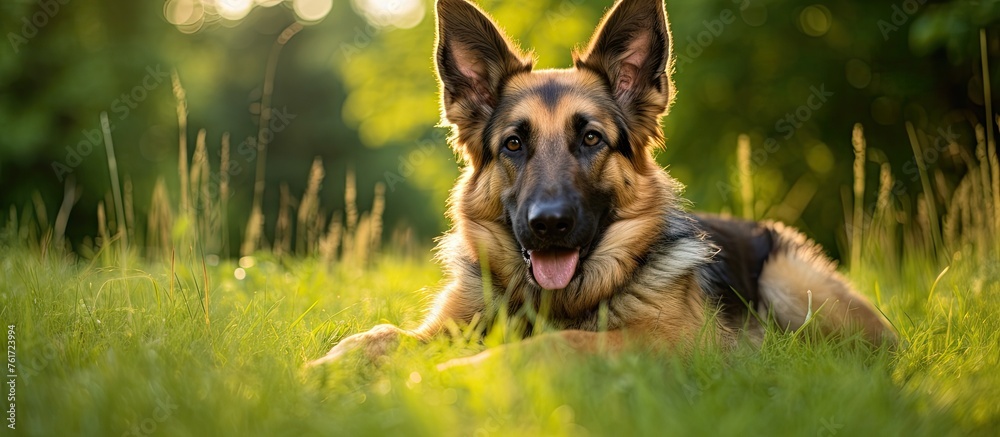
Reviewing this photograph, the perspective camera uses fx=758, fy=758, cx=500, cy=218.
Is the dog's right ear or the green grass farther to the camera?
the dog's right ear

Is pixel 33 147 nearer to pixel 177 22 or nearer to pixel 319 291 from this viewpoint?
pixel 177 22

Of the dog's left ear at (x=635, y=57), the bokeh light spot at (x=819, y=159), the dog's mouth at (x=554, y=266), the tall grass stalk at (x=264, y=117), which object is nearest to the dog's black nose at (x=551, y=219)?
the dog's mouth at (x=554, y=266)

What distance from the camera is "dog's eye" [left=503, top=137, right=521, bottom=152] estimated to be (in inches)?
160

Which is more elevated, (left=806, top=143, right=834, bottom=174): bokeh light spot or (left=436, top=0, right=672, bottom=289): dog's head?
(left=436, top=0, right=672, bottom=289): dog's head

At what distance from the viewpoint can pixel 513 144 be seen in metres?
4.09

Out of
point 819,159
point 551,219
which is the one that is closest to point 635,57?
point 551,219

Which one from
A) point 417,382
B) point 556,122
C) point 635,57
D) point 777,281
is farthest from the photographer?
point 777,281

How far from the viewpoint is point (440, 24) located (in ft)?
14.0

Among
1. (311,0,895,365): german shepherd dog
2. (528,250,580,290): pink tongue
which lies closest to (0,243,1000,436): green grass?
(311,0,895,365): german shepherd dog

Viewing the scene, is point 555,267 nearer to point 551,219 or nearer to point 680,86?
point 551,219

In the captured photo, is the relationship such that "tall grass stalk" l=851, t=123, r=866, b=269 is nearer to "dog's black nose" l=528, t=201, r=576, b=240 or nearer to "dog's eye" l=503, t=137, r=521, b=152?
"dog's eye" l=503, t=137, r=521, b=152

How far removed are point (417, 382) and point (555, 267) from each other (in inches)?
47.4

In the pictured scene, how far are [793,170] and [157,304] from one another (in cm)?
797

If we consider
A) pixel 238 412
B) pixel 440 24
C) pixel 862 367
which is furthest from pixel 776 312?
pixel 238 412
